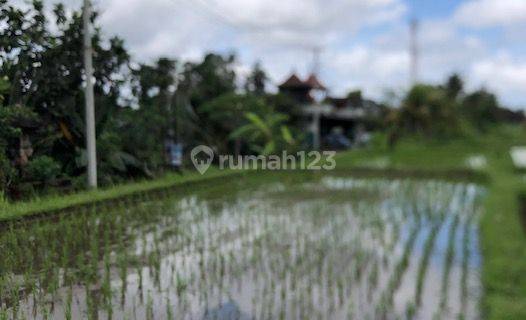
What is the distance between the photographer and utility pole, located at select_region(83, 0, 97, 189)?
3.54 meters

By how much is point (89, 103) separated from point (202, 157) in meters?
6.60

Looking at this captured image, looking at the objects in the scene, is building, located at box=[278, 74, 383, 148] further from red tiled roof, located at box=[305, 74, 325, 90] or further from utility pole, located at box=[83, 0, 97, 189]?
utility pole, located at box=[83, 0, 97, 189]

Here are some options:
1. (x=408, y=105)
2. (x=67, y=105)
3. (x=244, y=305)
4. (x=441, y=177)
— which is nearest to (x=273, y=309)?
(x=244, y=305)

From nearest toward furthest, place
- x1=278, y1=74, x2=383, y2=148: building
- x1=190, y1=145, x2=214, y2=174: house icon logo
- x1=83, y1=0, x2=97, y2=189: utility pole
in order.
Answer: x1=83, y1=0, x2=97, y2=189: utility pole, x1=190, y1=145, x2=214, y2=174: house icon logo, x1=278, y1=74, x2=383, y2=148: building

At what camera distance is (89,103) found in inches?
146

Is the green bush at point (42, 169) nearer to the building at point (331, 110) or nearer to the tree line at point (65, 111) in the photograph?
the tree line at point (65, 111)

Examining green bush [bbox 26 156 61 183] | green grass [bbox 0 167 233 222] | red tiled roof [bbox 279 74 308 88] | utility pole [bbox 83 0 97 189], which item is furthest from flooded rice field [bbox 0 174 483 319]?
red tiled roof [bbox 279 74 308 88]

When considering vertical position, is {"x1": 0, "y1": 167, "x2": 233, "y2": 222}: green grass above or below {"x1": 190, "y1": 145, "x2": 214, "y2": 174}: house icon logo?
below

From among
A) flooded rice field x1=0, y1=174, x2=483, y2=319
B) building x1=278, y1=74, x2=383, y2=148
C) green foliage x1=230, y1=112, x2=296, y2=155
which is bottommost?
flooded rice field x1=0, y1=174, x2=483, y2=319

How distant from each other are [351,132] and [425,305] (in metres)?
22.0

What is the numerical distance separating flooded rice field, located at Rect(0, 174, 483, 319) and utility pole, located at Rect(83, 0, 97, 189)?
61 centimetres

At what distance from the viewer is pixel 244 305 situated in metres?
3.30

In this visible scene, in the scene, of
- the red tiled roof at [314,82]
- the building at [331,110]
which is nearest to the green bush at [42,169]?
the building at [331,110]

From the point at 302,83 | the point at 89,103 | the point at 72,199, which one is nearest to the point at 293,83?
the point at 302,83
